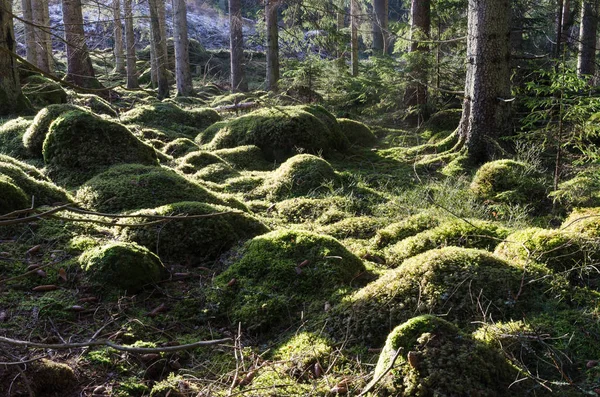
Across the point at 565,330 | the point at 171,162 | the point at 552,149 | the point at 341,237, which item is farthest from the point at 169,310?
the point at 552,149

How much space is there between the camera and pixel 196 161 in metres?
8.48

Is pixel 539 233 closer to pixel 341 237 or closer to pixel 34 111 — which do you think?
pixel 341 237

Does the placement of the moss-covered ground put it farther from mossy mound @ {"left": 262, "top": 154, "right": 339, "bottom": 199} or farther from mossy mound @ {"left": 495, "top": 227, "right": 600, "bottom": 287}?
mossy mound @ {"left": 262, "top": 154, "right": 339, "bottom": 199}

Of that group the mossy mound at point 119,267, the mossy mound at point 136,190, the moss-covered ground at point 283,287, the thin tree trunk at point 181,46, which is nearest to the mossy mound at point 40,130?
the moss-covered ground at point 283,287

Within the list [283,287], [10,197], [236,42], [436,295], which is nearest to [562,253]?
[436,295]

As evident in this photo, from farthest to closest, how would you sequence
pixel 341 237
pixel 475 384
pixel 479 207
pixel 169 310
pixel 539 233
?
pixel 479 207, pixel 341 237, pixel 539 233, pixel 169 310, pixel 475 384

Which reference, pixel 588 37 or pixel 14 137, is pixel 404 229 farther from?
pixel 588 37

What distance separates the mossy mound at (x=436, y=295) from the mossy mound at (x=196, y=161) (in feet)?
17.4

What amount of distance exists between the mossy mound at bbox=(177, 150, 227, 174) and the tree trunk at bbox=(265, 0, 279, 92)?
9936 millimetres

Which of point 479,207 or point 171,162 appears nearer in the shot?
point 479,207

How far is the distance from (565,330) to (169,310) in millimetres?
2638

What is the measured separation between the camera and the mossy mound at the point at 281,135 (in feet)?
30.8

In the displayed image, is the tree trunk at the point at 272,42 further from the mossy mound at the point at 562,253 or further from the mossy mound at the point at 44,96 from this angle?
the mossy mound at the point at 562,253

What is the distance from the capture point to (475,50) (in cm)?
816
